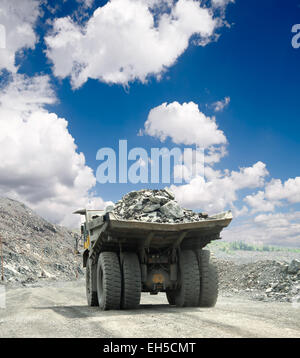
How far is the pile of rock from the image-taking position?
12.4 meters

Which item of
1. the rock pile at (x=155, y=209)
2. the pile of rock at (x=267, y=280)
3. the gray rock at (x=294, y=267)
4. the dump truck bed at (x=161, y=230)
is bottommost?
the pile of rock at (x=267, y=280)

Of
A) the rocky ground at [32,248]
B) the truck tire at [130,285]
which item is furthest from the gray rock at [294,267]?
the rocky ground at [32,248]

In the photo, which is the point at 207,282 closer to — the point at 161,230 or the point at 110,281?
the point at 161,230

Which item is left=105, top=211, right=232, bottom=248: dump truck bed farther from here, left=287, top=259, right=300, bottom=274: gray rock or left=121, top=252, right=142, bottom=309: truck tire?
left=287, top=259, right=300, bottom=274: gray rock

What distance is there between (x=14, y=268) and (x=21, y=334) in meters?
27.6

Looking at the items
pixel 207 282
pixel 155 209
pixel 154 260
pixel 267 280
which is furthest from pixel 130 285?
pixel 267 280

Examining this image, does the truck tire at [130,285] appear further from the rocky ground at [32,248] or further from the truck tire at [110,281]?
the rocky ground at [32,248]

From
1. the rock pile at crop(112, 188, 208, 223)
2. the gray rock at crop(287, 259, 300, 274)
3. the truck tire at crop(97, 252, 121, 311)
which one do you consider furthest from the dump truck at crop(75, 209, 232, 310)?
the gray rock at crop(287, 259, 300, 274)

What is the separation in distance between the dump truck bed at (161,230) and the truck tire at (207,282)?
615mm

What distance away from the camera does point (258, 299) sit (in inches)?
481

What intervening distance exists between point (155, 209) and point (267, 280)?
821cm

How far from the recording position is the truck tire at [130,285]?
8062 millimetres

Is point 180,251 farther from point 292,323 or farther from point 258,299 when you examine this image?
point 258,299
